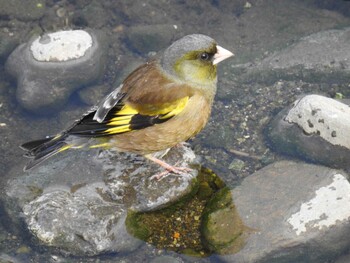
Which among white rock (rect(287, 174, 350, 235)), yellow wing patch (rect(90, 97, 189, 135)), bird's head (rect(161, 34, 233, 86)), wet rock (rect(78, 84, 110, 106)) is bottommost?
wet rock (rect(78, 84, 110, 106))

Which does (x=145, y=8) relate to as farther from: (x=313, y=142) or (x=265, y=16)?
(x=313, y=142)

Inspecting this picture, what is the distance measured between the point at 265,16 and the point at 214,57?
2.94 metres

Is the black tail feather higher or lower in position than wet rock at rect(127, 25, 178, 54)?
higher

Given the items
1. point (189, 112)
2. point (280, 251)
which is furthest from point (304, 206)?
point (189, 112)

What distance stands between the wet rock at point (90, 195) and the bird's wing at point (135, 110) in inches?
22.5

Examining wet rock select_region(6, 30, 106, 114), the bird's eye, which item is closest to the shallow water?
wet rock select_region(6, 30, 106, 114)

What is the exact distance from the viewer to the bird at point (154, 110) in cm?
518

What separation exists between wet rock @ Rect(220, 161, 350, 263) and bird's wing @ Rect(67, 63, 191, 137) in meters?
1.04

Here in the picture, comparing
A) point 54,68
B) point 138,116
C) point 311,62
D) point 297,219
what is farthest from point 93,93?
point 297,219

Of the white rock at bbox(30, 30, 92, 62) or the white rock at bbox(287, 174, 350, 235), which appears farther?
the white rock at bbox(30, 30, 92, 62)

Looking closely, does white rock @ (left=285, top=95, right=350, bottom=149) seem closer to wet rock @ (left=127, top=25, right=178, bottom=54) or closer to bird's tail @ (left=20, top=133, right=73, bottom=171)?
bird's tail @ (left=20, top=133, right=73, bottom=171)

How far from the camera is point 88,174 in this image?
5617 mm

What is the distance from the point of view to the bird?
204 inches

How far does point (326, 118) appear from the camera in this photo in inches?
224
